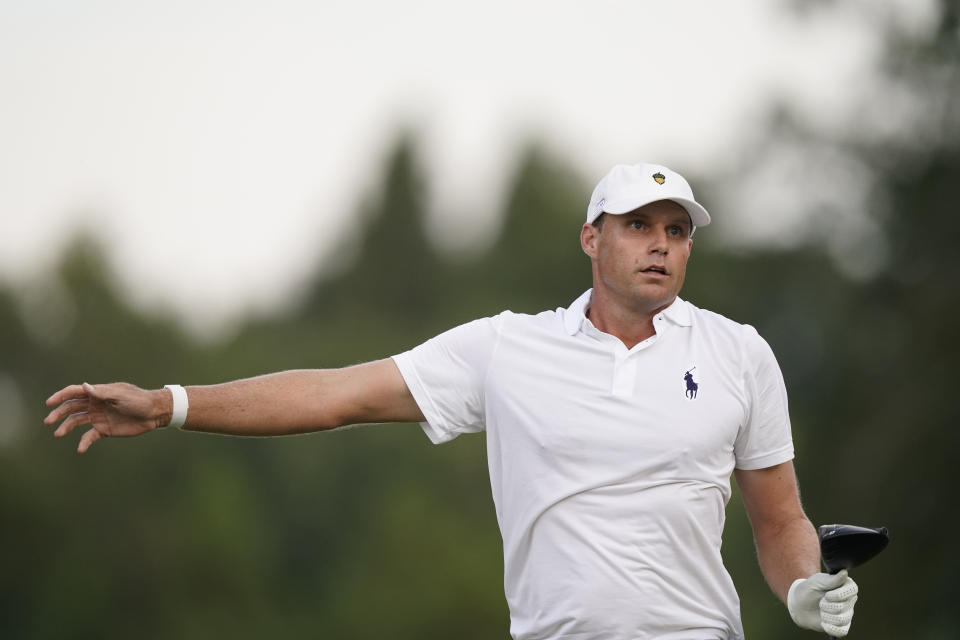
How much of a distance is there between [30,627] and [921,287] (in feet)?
119

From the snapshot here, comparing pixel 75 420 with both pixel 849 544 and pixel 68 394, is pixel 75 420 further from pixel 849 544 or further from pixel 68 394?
pixel 849 544

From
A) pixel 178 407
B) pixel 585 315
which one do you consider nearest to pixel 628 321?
pixel 585 315

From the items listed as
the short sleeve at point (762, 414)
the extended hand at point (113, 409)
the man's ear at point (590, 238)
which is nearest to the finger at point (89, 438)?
the extended hand at point (113, 409)

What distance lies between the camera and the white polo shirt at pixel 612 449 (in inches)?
237

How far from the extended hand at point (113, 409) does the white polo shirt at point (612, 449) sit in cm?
101

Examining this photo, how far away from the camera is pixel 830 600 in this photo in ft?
19.5

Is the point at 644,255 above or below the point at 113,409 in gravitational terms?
above

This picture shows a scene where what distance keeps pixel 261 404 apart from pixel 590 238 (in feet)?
5.04

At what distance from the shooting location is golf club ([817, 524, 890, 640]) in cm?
568

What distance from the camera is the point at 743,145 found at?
82.9 ft

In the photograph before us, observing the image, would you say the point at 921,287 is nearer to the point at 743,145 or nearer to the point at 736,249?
the point at 743,145

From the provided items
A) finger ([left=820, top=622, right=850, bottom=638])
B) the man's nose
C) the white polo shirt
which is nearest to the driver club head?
finger ([left=820, top=622, right=850, bottom=638])

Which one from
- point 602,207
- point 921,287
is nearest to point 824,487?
point 921,287

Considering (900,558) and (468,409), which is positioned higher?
(468,409)
